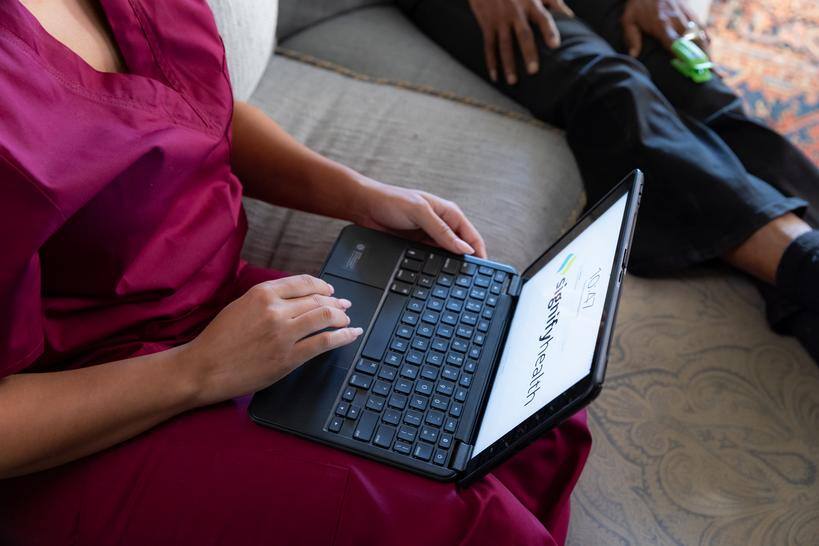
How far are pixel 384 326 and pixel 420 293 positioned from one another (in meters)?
0.06

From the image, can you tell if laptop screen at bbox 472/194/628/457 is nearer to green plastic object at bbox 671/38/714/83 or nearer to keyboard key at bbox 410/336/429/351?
keyboard key at bbox 410/336/429/351

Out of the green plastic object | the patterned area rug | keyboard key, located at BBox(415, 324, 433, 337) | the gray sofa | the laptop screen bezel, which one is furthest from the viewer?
the patterned area rug

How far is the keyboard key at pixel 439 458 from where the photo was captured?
2.29 ft

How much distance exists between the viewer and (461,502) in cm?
68

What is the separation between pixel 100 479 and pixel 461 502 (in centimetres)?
33

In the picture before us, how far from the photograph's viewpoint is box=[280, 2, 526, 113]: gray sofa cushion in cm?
130

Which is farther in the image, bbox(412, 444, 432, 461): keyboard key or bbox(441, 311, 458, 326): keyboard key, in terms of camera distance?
bbox(441, 311, 458, 326): keyboard key

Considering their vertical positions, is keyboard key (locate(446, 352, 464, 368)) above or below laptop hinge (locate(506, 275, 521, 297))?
below

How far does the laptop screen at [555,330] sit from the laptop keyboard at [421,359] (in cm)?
4

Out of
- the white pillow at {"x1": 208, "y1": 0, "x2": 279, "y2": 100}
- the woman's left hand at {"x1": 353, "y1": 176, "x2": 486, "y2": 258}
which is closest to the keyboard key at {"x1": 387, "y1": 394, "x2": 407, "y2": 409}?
the woman's left hand at {"x1": 353, "y1": 176, "x2": 486, "y2": 258}

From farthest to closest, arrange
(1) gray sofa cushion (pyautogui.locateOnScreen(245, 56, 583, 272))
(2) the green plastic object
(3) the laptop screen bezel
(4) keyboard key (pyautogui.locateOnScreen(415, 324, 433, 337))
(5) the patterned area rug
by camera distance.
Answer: (5) the patterned area rug, (2) the green plastic object, (1) gray sofa cushion (pyautogui.locateOnScreen(245, 56, 583, 272)), (4) keyboard key (pyautogui.locateOnScreen(415, 324, 433, 337)), (3) the laptop screen bezel

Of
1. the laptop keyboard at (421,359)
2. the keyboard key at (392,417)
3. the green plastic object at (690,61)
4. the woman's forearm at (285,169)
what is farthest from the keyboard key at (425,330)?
the green plastic object at (690,61)

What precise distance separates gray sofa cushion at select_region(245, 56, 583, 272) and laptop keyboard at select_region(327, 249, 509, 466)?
169 mm

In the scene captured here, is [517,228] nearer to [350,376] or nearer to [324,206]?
[324,206]
